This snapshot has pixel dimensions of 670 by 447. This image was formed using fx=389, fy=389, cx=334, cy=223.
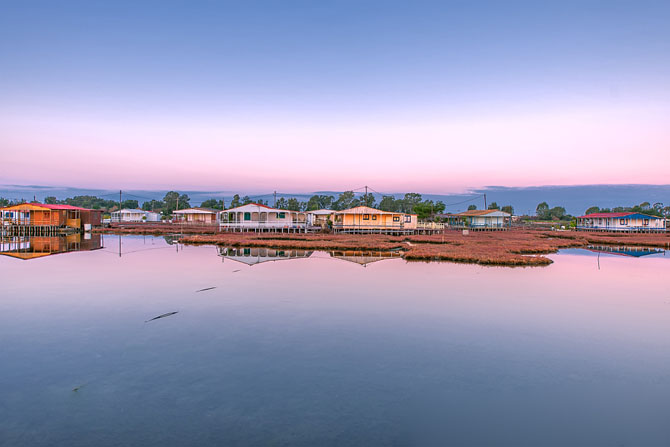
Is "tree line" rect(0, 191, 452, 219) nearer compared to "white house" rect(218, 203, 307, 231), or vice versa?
"white house" rect(218, 203, 307, 231)

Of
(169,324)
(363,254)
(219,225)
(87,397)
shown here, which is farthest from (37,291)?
(219,225)

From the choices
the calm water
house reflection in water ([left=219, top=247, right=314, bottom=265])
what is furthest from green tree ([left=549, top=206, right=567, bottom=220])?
the calm water

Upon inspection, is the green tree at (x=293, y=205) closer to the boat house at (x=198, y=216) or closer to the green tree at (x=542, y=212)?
the boat house at (x=198, y=216)

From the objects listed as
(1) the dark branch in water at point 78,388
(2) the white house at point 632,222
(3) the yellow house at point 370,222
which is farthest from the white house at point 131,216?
(2) the white house at point 632,222

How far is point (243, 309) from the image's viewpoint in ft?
52.0

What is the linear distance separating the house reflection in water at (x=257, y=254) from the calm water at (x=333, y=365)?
10989 mm

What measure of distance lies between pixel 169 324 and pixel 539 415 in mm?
11563

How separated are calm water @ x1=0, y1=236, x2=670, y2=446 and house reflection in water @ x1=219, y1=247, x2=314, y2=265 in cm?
1099

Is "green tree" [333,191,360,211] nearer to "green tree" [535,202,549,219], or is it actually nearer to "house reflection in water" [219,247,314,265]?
"green tree" [535,202,549,219]

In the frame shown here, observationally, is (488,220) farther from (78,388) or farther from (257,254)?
(78,388)

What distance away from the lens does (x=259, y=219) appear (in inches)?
2557

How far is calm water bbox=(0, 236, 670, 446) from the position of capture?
738 centimetres

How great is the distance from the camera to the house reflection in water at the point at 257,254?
32.1 metres

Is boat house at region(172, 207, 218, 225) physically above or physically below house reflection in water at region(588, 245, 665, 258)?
above
